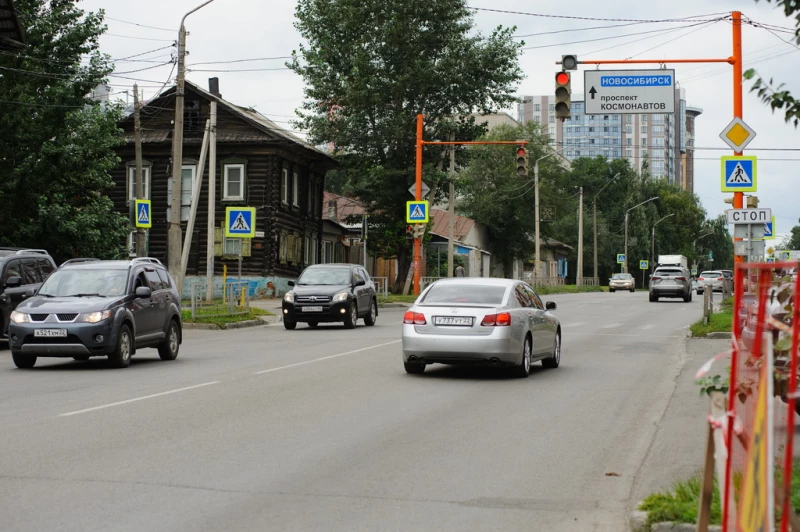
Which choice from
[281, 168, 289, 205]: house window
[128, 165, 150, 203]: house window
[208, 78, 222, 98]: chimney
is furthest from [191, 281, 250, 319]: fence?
[208, 78, 222, 98]: chimney

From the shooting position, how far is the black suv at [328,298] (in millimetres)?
27547

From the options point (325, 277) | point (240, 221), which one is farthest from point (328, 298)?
point (240, 221)

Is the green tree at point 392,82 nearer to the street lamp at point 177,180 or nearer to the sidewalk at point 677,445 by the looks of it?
the street lamp at point 177,180

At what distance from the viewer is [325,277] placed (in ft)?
94.5

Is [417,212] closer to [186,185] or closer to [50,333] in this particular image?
[186,185]

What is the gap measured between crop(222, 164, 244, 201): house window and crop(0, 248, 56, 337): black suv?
28.3m

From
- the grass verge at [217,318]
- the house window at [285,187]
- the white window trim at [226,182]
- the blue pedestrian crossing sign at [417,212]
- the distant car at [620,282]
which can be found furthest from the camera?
the distant car at [620,282]

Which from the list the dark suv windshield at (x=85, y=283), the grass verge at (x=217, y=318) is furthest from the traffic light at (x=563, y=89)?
the grass verge at (x=217, y=318)

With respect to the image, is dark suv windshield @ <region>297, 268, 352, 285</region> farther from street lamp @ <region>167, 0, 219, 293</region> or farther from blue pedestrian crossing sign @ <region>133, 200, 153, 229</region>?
blue pedestrian crossing sign @ <region>133, 200, 153, 229</region>

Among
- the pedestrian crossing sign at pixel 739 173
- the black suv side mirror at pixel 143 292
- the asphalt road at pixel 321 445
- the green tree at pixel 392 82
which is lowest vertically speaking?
the asphalt road at pixel 321 445

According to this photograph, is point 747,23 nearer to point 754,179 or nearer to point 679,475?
point 754,179

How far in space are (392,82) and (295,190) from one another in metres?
7.22

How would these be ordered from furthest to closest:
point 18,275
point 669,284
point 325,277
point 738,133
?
point 669,284 → point 325,277 → point 18,275 → point 738,133

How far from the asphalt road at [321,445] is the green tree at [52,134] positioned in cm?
1710
